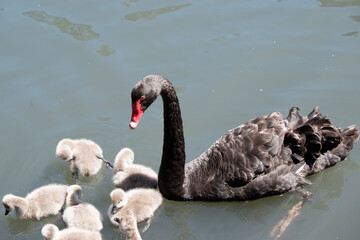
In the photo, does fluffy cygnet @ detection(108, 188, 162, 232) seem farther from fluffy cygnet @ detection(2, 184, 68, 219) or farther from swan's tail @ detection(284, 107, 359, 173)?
swan's tail @ detection(284, 107, 359, 173)

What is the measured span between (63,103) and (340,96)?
3368 mm

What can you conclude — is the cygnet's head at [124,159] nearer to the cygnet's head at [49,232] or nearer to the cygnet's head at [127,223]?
the cygnet's head at [127,223]

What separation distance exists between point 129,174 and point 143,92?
1.06 meters

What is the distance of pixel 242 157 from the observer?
5.09 meters

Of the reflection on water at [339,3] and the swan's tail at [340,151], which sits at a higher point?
the reflection on water at [339,3]

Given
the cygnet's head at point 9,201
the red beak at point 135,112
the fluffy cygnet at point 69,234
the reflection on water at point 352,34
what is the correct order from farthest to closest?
the reflection on water at point 352,34, the cygnet's head at point 9,201, the red beak at point 135,112, the fluffy cygnet at point 69,234

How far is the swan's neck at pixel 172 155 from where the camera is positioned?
4.89m

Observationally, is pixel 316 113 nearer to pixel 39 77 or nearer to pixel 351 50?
pixel 351 50

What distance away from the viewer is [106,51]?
7105mm

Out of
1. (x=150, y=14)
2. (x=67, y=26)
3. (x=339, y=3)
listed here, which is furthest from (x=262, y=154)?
(x=67, y=26)

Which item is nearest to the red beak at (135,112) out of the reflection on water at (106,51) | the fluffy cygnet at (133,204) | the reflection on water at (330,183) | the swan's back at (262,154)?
the fluffy cygnet at (133,204)

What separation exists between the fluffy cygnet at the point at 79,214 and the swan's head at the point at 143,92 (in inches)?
36.2

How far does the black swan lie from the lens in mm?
5090

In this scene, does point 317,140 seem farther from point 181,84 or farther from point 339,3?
point 339,3
